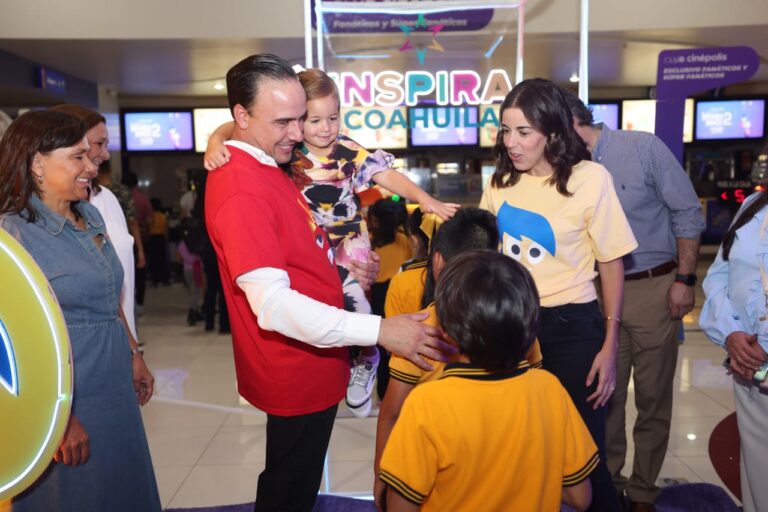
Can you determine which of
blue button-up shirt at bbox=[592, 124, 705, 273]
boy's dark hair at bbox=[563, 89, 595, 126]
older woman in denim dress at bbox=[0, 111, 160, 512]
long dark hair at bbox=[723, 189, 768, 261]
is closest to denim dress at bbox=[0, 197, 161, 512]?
older woman in denim dress at bbox=[0, 111, 160, 512]

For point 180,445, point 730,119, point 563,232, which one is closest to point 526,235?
point 563,232

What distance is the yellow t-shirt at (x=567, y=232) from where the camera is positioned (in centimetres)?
207

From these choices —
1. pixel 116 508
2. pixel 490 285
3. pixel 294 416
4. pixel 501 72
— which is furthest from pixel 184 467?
pixel 501 72

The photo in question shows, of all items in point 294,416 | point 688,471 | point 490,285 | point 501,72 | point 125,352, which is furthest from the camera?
point 501,72

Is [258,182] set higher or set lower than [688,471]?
higher

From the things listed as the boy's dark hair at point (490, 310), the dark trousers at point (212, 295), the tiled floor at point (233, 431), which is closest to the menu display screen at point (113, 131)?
the dark trousers at point (212, 295)

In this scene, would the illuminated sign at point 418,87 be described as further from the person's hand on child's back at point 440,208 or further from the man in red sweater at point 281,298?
the man in red sweater at point 281,298

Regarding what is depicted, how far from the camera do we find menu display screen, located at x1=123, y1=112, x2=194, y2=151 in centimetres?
1182

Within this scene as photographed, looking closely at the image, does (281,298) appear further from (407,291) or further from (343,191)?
(407,291)

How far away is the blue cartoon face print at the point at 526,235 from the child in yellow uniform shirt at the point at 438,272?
0.11 metres

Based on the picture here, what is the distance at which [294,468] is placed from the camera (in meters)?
1.86

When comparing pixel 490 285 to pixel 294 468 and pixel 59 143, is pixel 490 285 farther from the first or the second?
pixel 59 143

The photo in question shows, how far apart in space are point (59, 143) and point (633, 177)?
2.15 meters

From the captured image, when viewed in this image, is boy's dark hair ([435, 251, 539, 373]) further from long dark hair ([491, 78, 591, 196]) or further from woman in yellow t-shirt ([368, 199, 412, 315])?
woman in yellow t-shirt ([368, 199, 412, 315])
